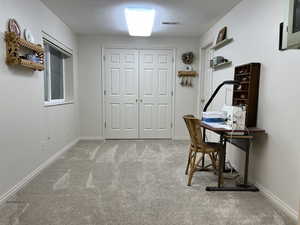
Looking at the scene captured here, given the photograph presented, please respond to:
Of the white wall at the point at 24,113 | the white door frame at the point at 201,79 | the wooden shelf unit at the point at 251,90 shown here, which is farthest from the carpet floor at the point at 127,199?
the white door frame at the point at 201,79

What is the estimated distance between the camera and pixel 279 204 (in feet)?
7.27

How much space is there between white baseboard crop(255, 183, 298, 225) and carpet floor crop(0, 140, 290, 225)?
0.22 ft

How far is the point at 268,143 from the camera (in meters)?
2.44

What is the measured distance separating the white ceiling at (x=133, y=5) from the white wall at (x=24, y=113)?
1.13ft

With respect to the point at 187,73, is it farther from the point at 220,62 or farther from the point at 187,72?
the point at 220,62

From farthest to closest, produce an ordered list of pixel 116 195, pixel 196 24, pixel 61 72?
1. pixel 61 72
2. pixel 196 24
3. pixel 116 195

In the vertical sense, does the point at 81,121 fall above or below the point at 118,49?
below

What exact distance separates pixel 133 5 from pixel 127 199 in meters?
2.65

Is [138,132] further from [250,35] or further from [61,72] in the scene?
[250,35]

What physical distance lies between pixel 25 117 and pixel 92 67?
2667 millimetres

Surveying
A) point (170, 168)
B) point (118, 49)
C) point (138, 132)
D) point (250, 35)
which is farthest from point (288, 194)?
point (118, 49)

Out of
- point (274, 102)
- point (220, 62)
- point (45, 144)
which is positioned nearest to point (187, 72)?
point (220, 62)

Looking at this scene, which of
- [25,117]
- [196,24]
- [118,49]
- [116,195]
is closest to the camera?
[116,195]

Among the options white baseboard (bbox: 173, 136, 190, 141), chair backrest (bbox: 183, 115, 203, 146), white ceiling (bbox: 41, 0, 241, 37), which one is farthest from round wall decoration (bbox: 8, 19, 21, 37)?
white baseboard (bbox: 173, 136, 190, 141)
